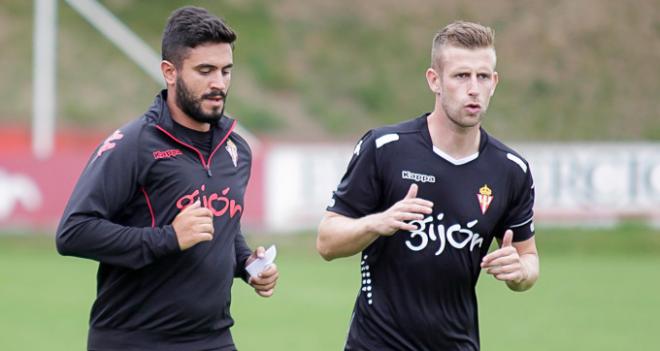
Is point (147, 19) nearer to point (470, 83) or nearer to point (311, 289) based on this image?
point (311, 289)

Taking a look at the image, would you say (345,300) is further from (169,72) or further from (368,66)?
(368,66)

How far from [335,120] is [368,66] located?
7.37ft

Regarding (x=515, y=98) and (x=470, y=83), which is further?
(x=515, y=98)

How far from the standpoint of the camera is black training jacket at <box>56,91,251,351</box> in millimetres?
4996

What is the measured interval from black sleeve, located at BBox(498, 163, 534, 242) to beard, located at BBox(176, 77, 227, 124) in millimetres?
1447


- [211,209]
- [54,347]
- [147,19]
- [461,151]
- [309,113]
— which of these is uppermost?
[147,19]

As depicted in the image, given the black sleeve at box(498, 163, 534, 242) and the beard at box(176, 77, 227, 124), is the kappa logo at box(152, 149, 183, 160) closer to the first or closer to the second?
the beard at box(176, 77, 227, 124)

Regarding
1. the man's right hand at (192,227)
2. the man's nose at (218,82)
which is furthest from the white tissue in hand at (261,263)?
the man's nose at (218,82)

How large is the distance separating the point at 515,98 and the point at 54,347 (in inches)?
811

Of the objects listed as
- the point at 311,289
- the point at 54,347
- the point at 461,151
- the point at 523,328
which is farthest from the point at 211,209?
the point at 311,289

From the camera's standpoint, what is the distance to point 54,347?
1031 centimetres

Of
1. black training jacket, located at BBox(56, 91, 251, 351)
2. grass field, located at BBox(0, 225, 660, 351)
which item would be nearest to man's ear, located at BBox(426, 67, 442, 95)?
black training jacket, located at BBox(56, 91, 251, 351)

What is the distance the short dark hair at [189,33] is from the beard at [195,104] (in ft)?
0.39

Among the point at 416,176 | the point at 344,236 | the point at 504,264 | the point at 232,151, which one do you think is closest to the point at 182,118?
the point at 232,151
